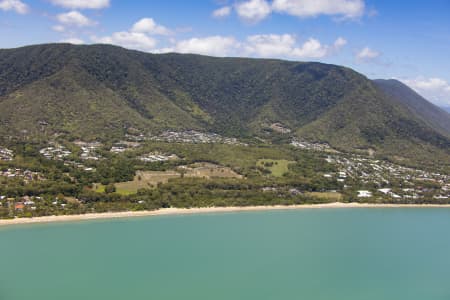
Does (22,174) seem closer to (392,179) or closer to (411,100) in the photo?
(392,179)

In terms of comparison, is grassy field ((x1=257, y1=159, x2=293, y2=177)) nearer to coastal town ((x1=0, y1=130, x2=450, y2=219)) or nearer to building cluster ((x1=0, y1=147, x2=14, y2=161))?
coastal town ((x1=0, y1=130, x2=450, y2=219))

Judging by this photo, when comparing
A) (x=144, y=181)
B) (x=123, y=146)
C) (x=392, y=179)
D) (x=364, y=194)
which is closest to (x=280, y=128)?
(x=392, y=179)

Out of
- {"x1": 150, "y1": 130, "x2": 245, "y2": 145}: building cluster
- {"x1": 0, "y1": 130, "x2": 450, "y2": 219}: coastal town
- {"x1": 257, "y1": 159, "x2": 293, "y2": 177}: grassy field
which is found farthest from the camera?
{"x1": 150, "y1": 130, "x2": 245, "y2": 145}: building cluster

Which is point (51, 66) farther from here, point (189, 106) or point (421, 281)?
point (421, 281)

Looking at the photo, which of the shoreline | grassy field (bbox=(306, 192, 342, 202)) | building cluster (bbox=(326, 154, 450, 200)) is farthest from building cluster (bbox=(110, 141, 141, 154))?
building cluster (bbox=(326, 154, 450, 200))

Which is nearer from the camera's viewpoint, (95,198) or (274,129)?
(95,198)

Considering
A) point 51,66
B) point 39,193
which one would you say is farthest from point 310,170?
point 51,66
